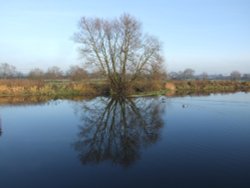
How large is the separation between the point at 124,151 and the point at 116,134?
2667mm

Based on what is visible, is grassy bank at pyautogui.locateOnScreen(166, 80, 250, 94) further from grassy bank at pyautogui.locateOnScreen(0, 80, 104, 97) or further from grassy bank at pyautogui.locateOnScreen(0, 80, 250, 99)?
grassy bank at pyautogui.locateOnScreen(0, 80, 104, 97)

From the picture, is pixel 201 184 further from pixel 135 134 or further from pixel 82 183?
pixel 135 134

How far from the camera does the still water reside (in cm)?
751

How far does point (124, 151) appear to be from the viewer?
33.0ft

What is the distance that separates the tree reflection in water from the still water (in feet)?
0.11

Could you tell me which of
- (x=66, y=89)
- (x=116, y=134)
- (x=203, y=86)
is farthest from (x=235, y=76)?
(x=116, y=134)

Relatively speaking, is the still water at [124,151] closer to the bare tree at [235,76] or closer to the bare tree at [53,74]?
the bare tree at [53,74]

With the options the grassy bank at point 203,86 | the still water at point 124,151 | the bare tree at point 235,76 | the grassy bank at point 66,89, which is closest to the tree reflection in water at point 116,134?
the still water at point 124,151

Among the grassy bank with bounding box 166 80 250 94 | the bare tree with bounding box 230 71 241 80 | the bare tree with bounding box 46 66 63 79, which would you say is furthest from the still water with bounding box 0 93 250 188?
the bare tree with bounding box 230 71 241 80

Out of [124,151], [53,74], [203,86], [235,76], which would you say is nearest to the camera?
[124,151]

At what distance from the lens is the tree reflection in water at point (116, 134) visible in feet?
31.6

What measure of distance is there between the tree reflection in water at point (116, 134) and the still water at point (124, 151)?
32 mm

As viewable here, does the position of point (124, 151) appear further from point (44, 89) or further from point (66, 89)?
point (66, 89)

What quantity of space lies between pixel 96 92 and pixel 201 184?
2615cm
